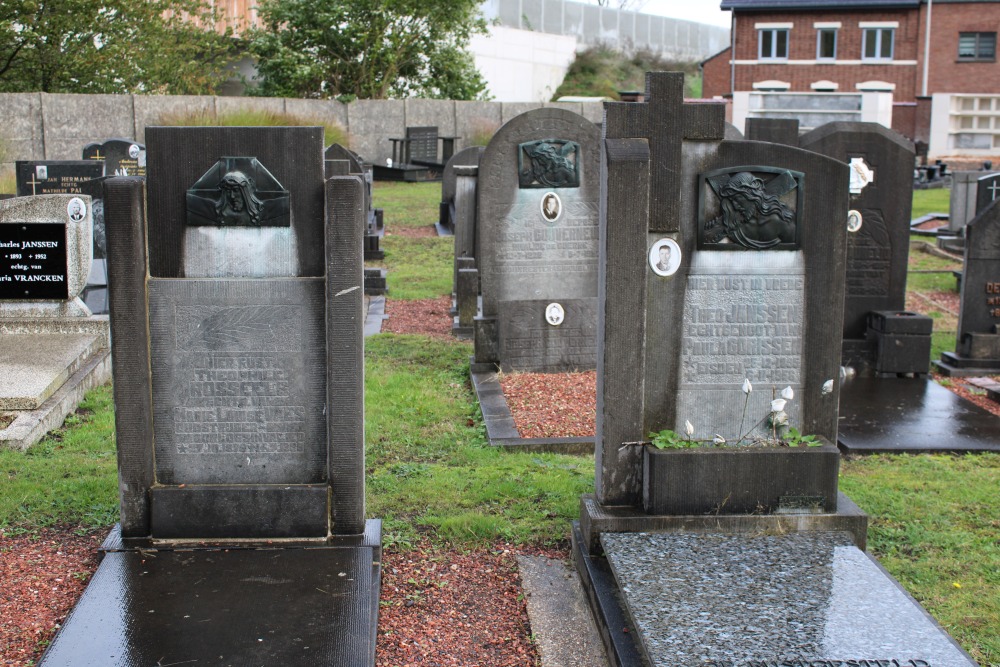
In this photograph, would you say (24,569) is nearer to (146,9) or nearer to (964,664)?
(964,664)

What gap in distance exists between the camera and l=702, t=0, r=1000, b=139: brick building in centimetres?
4381

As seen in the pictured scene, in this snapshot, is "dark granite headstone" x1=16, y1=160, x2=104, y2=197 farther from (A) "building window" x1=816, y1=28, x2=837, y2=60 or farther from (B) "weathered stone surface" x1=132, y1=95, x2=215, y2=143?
(A) "building window" x1=816, y1=28, x2=837, y2=60

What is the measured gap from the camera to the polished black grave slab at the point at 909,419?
704 cm

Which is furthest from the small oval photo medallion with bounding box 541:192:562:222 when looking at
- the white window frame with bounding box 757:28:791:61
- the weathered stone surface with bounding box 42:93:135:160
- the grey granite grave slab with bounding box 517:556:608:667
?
the white window frame with bounding box 757:28:791:61

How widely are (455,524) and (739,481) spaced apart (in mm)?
1470

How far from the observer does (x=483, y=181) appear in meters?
8.93

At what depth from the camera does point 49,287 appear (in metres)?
8.72

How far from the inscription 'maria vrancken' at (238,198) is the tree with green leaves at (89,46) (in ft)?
72.1

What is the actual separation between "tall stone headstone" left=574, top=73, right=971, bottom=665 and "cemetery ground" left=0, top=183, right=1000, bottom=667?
47 cm

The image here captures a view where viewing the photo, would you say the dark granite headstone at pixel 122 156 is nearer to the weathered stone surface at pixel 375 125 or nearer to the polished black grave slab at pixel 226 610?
the polished black grave slab at pixel 226 610

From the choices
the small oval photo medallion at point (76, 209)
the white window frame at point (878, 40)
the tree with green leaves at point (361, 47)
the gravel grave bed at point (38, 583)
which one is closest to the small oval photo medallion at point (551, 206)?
the small oval photo medallion at point (76, 209)

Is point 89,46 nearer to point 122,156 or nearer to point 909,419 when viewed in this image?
point 122,156

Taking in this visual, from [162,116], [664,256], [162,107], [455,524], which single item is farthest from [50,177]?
[162,107]

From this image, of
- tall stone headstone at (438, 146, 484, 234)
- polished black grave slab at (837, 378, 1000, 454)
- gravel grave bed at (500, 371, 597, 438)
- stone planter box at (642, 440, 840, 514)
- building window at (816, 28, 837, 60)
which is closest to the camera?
stone planter box at (642, 440, 840, 514)
